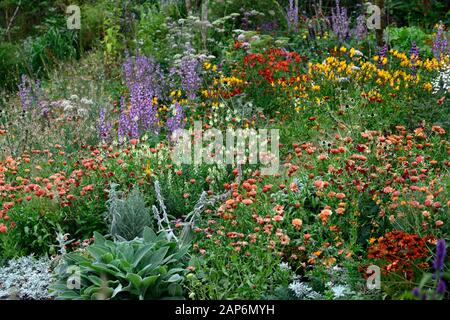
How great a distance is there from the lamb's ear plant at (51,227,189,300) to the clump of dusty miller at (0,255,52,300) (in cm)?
22

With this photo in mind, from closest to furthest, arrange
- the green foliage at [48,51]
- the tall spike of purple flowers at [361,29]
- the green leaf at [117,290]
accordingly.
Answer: the green leaf at [117,290]
the tall spike of purple flowers at [361,29]
the green foliage at [48,51]

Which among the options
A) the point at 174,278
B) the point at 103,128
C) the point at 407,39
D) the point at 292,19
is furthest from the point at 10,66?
the point at 174,278

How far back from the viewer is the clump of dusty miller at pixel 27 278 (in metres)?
4.41

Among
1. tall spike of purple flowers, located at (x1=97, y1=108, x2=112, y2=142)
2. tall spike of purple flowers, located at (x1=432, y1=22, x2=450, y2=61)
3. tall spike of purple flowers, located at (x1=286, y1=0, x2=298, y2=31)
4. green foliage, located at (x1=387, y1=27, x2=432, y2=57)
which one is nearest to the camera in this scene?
tall spike of purple flowers, located at (x1=97, y1=108, x2=112, y2=142)

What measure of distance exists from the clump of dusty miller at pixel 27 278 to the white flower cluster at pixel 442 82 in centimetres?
441

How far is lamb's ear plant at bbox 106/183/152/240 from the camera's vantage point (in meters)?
4.72

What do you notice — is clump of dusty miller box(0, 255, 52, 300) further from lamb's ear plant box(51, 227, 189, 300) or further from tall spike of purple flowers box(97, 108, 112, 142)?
tall spike of purple flowers box(97, 108, 112, 142)

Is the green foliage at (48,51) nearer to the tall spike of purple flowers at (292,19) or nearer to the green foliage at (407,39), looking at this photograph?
the tall spike of purple flowers at (292,19)

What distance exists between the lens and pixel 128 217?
475 cm

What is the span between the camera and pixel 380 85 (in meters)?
7.20

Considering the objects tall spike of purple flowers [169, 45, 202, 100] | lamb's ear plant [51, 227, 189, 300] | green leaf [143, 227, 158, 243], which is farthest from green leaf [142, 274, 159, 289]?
tall spike of purple flowers [169, 45, 202, 100]

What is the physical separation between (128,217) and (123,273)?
2.84 ft

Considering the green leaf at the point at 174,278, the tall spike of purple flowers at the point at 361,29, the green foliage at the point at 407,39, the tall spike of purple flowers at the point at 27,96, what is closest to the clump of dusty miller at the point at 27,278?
the green leaf at the point at 174,278

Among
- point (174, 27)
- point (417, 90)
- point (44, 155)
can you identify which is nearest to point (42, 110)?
point (44, 155)
